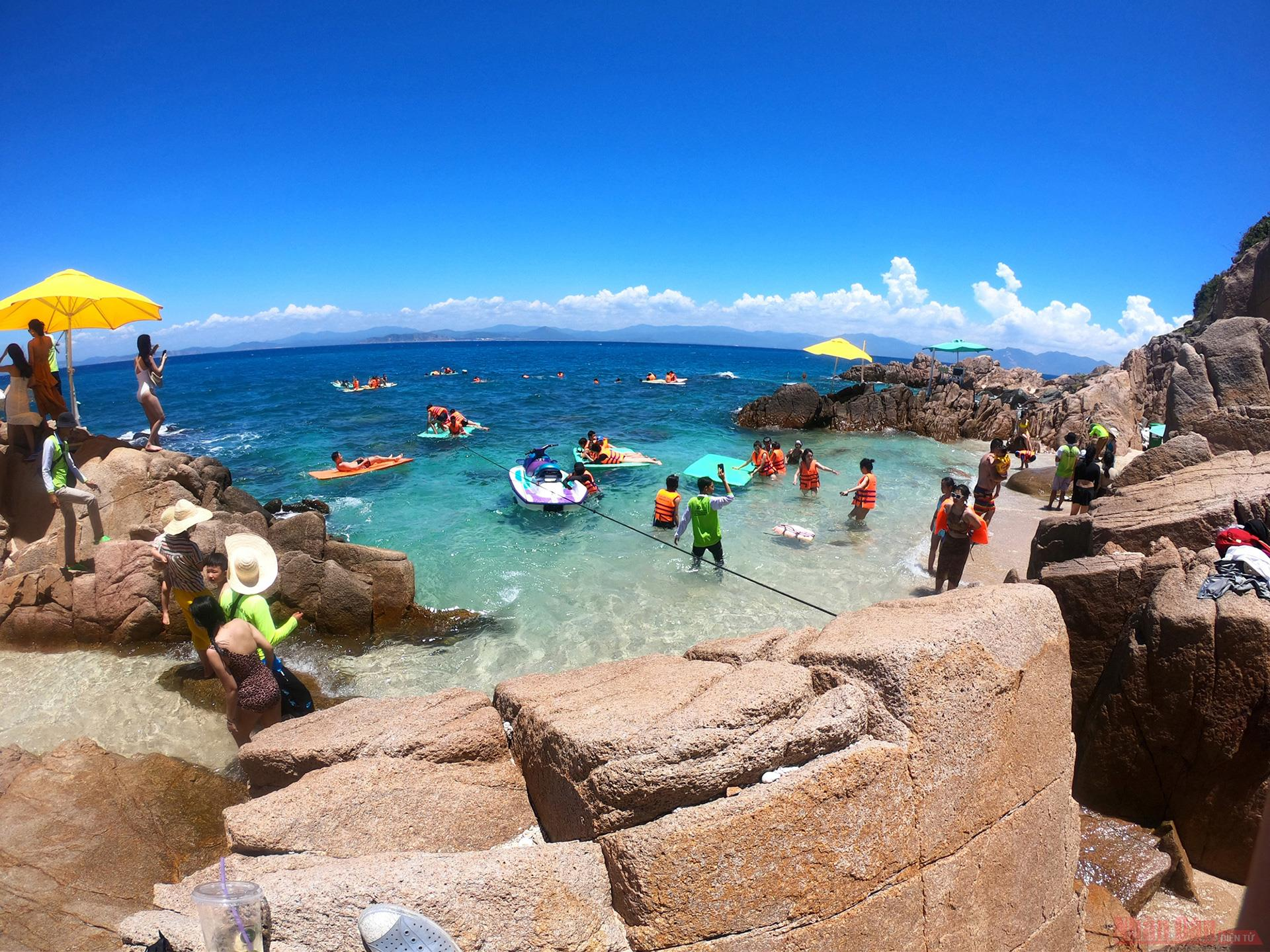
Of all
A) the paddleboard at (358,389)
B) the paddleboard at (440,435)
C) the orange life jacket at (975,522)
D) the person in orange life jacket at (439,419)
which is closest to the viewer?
the orange life jacket at (975,522)

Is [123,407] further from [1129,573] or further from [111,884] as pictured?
[1129,573]

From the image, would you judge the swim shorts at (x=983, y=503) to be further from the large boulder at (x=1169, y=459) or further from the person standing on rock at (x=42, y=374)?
the person standing on rock at (x=42, y=374)

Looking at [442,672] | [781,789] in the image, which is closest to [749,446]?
[442,672]

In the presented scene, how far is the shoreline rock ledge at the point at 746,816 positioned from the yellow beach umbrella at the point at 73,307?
345 inches

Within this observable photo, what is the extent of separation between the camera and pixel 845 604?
9.34m

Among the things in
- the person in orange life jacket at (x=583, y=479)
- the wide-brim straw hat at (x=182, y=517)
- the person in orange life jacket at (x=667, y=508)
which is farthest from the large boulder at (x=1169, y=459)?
the wide-brim straw hat at (x=182, y=517)

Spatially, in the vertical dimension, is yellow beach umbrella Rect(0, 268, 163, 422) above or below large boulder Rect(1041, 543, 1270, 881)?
above

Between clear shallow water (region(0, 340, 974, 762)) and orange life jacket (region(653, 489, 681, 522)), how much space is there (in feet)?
1.97

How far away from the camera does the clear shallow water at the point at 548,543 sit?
795 cm

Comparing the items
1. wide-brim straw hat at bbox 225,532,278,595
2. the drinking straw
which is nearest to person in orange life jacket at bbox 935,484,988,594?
wide-brim straw hat at bbox 225,532,278,595

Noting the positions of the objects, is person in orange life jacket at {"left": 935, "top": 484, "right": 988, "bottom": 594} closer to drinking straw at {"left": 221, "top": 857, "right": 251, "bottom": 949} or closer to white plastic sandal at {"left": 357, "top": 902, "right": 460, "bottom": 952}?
white plastic sandal at {"left": 357, "top": 902, "right": 460, "bottom": 952}

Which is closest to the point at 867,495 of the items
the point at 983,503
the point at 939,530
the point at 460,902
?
the point at 983,503

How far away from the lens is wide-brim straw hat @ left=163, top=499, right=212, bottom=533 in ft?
18.1

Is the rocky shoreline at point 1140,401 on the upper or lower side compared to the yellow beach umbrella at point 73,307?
lower
